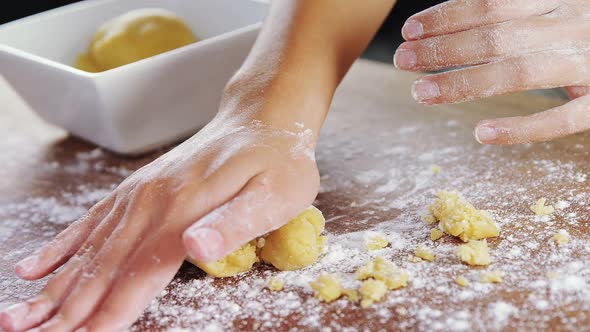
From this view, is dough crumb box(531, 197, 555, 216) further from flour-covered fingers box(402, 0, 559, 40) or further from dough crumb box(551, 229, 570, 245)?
flour-covered fingers box(402, 0, 559, 40)

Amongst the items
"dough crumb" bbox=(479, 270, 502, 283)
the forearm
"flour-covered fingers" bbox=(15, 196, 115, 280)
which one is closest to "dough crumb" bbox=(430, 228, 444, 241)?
"dough crumb" bbox=(479, 270, 502, 283)

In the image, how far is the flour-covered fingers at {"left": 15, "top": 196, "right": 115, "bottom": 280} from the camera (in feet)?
2.77

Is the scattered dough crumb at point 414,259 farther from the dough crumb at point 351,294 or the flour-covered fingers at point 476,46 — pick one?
the flour-covered fingers at point 476,46

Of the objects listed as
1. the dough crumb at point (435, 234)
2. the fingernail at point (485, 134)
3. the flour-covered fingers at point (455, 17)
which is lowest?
the dough crumb at point (435, 234)

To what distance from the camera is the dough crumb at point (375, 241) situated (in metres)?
0.90

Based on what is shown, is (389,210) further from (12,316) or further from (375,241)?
(12,316)

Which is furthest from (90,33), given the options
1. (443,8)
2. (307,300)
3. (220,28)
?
(307,300)

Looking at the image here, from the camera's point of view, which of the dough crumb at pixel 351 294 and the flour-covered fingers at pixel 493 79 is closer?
the dough crumb at pixel 351 294

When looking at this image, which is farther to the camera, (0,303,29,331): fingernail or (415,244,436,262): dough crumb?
(415,244,436,262): dough crumb

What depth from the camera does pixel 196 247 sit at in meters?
0.74

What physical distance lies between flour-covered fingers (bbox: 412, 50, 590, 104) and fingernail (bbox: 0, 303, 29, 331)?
0.52 metres

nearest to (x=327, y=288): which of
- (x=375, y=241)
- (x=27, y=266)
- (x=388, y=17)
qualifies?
(x=375, y=241)

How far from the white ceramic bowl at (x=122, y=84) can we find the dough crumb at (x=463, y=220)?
0.50 m

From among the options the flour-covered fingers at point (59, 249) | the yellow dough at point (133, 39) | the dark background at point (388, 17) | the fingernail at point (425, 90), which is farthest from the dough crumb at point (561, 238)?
the dark background at point (388, 17)
